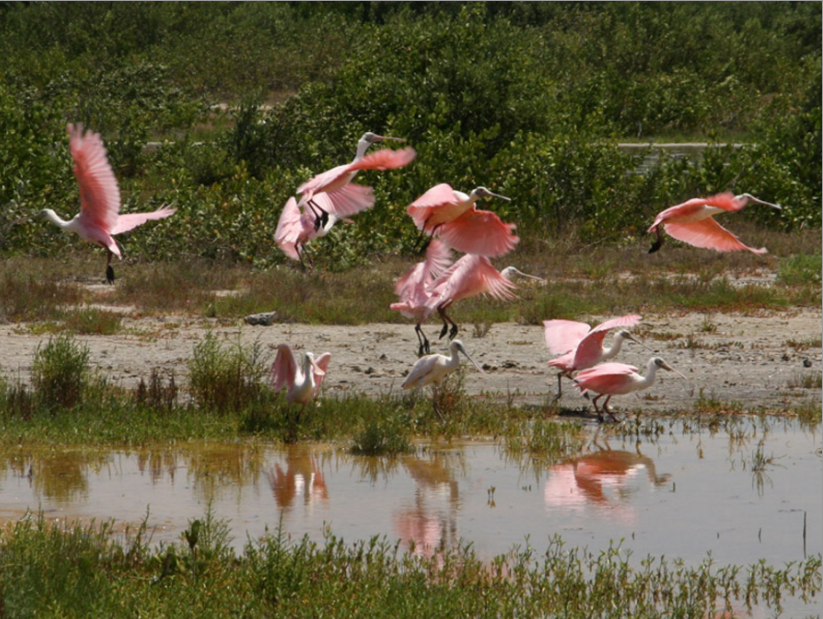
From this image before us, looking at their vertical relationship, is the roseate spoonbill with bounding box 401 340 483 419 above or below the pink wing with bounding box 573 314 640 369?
below

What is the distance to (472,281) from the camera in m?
10.5

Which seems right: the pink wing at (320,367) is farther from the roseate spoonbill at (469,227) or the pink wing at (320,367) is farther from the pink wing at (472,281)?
the roseate spoonbill at (469,227)

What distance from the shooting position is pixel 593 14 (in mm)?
54531

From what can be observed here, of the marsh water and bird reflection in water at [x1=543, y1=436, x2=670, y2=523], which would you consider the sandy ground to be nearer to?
the marsh water

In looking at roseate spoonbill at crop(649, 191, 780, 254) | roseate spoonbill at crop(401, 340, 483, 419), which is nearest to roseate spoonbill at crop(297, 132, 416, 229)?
roseate spoonbill at crop(401, 340, 483, 419)

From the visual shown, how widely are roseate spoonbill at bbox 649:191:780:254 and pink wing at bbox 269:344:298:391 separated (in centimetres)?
280

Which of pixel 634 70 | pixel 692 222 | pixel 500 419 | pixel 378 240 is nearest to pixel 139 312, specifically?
pixel 378 240

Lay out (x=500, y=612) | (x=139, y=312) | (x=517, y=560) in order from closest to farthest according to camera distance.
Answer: (x=500, y=612) < (x=517, y=560) < (x=139, y=312)

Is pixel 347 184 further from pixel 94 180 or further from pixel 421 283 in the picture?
pixel 94 180

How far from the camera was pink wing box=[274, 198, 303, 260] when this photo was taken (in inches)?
400

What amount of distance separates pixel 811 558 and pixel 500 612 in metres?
2.03

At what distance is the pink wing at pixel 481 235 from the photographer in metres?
10.2

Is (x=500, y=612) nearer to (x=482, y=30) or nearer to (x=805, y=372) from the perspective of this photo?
(x=805, y=372)

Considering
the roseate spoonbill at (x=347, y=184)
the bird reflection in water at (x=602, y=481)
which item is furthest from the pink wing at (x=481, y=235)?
the bird reflection in water at (x=602, y=481)
